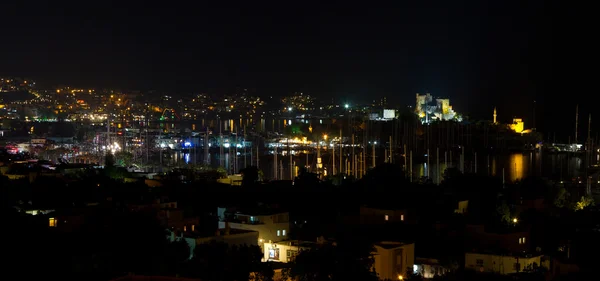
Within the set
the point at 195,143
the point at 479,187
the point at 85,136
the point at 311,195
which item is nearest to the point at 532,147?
the point at 195,143

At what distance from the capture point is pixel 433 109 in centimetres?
3772

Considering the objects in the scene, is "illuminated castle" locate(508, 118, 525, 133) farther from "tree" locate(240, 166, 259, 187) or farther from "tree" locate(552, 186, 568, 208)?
"tree" locate(552, 186, 568, 208)

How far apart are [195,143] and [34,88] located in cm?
2023

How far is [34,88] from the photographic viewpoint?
51.5 metres

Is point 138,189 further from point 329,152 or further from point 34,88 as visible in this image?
point 34,88

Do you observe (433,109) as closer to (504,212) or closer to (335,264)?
(504,212)

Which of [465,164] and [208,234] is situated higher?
[208,234]

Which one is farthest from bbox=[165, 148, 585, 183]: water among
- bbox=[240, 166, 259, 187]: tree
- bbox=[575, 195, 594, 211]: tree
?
bbox=[575, 195, 594, 211]: tree

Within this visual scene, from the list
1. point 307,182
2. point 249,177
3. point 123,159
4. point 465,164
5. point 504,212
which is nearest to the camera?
point 504,212

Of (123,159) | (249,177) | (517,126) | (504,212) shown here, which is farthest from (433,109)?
(504,212)

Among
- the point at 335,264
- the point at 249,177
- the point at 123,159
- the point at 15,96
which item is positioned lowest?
the point at 123,159

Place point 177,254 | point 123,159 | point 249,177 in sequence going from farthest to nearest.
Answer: point 123,159
point 249,177
point 177,254

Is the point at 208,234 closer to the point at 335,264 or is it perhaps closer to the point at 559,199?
the point at 335,264

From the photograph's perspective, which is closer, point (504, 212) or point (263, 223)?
point (263, 223)
